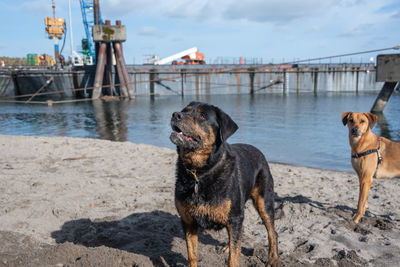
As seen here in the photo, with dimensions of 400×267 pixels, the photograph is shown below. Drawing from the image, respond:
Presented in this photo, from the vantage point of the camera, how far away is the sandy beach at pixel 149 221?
4.02 m

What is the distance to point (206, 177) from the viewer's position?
3.47 meters

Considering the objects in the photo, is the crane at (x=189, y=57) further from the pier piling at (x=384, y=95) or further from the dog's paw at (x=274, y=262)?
the dog's paw at (x=274, y=262)

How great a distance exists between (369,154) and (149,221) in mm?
3994

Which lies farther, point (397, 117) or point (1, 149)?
point (397, 117)

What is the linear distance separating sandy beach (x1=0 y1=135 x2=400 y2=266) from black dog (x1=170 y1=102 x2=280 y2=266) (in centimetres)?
75

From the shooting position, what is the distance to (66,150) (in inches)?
426

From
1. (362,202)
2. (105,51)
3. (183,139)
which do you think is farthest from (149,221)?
(105,51)

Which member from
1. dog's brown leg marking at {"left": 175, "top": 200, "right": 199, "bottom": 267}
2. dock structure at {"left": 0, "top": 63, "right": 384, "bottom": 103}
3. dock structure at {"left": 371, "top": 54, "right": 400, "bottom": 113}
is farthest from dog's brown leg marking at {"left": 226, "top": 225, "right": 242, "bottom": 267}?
dock structure at {"left": 0, "top": 63, "right": 384, "bottom": 103}

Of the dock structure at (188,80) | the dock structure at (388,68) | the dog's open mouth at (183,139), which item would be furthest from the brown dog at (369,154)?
the dock structure at (188,80)

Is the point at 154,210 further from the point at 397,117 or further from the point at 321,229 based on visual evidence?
the point at 397,117

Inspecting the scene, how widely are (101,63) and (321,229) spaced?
38.0 metres

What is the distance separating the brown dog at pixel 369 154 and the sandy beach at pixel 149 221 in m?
0.65

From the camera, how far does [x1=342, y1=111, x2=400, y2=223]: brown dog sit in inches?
224

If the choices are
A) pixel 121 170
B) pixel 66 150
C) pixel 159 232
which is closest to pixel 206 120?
pixel 159 232
